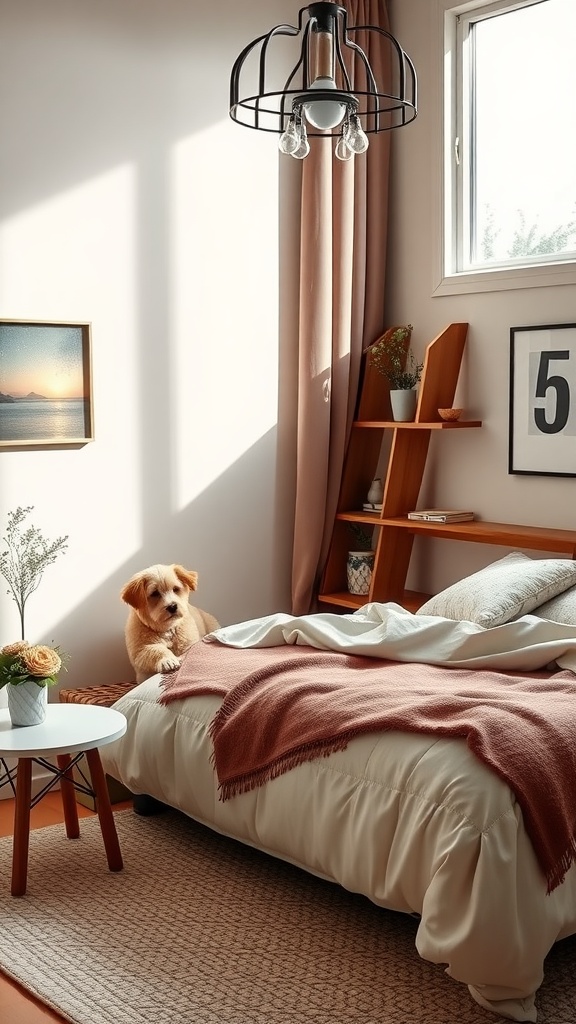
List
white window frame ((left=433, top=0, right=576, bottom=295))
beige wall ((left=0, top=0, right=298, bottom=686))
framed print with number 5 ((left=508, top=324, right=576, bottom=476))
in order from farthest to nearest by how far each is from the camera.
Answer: white window frame ((left=433, top=0, right=576, bottom=295)), framed print with number 5 ((left=508, top=324, right=576, bottom=476)), beige wall ((left=0, top=0, right=298, bottom=686))

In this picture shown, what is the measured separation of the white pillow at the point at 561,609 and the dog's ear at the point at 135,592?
48.9 inches

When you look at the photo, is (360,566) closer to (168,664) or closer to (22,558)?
(168,664)

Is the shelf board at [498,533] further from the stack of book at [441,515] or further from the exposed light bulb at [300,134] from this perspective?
the exposed light bulb at [300,134]

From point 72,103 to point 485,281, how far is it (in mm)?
1586

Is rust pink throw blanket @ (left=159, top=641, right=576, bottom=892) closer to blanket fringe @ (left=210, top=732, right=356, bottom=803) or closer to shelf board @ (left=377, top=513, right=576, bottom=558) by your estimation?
blanket fringe @ (left=210, top=732, right=356, bottom=803)

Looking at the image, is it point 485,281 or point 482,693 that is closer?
point 482,693

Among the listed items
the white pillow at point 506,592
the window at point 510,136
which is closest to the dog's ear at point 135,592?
the white pillow at point 506,592

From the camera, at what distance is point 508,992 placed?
2229 mm

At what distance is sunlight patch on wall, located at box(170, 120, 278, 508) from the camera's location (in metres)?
4.10

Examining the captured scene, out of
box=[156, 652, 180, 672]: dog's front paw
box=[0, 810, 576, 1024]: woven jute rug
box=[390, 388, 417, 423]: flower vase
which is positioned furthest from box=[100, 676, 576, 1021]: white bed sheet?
box=[390, 388, 417, 423]: flower vase

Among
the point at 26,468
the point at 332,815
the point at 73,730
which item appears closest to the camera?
the point at 332,815

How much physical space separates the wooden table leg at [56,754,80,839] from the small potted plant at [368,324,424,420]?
6.10 ft

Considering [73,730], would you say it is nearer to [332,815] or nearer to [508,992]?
[332,815]

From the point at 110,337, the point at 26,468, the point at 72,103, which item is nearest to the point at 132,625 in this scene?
the point at 26,468
